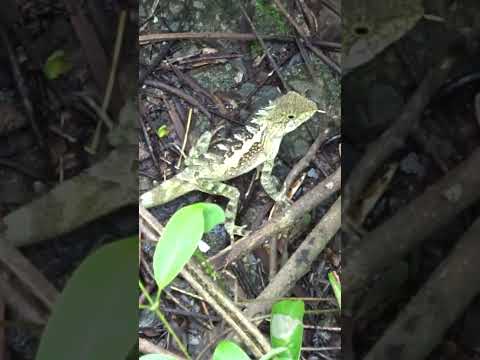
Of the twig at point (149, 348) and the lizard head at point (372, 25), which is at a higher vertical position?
the lizard head at point (372, 25)

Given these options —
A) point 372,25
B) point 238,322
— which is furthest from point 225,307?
point 372,25

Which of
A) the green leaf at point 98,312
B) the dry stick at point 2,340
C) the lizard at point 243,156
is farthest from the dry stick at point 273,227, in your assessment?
the dry stick at point 2,340

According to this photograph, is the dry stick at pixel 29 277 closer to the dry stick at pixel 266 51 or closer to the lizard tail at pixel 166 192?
the lizard tail at pixel 166 192

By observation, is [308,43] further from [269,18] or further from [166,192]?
[166,192]

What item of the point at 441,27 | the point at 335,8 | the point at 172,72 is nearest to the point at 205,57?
the point at 172,72

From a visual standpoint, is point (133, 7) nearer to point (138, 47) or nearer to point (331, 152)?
point (138, 47)

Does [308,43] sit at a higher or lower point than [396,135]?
higher

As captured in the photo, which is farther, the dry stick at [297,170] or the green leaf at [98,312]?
the dry stick at [297,170]
